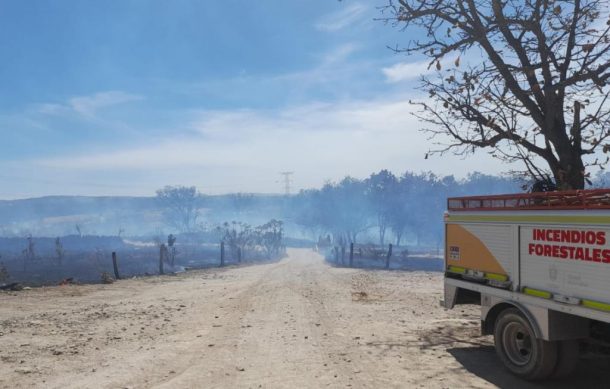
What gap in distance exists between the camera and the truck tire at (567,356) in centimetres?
579

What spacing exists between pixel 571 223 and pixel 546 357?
1.72 meters

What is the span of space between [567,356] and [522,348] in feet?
2.18

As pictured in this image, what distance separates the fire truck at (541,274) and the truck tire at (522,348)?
0.01 m

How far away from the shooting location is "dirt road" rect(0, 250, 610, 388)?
6.27m

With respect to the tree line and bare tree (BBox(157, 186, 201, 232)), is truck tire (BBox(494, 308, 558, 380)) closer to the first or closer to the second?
the tree line

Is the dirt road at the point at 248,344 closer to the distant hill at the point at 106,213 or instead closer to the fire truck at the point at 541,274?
the fire truck at the point at 541,274

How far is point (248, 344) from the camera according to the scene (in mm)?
8164

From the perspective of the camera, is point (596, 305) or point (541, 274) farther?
point (541, 274)

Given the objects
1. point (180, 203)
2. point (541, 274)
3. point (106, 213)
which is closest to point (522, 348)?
point (541, 274)

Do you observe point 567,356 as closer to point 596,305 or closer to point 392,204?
point 596,305

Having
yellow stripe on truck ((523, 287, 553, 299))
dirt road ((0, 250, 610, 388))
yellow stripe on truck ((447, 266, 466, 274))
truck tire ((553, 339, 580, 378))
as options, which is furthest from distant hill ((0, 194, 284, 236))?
truck tire ((553, 339, 580, 378))

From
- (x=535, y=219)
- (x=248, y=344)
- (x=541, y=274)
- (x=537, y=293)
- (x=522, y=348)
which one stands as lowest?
(x=248, y=344)

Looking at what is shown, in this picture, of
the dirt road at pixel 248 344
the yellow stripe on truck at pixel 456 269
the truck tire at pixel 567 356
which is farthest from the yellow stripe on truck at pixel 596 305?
the yellow stripe on truck at pixel 456 269

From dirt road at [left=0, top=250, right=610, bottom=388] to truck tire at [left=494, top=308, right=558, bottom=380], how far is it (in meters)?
0.21
